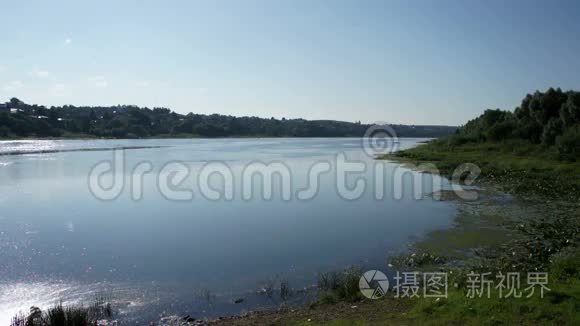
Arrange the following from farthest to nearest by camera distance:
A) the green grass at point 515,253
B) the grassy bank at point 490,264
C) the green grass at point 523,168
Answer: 1. the green grass at point 523,168
2. the grassy bank at point 490,264
3. the green grass at point 515,253

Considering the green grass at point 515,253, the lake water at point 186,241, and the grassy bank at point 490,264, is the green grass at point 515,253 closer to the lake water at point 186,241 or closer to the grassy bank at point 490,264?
the grassy bank at point 490,264

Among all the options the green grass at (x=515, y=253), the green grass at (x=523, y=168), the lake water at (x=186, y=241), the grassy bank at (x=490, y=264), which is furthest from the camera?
the green grass at (x=523, y=168)

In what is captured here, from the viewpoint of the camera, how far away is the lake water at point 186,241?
1118cm

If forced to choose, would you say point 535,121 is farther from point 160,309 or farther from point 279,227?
point 160,309

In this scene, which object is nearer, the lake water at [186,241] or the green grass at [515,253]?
the green grass at [515,253]

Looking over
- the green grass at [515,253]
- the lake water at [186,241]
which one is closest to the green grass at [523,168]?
the green grass at [515,253]

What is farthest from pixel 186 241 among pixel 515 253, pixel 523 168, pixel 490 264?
pixel 523 168

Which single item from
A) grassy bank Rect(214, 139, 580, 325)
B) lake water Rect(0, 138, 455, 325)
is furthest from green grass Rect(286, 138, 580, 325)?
lake water Rect(0, 138, 455, 325)

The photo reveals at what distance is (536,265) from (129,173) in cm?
3606

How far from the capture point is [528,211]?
20578 millimetres

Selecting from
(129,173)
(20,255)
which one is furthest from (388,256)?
(129,173)

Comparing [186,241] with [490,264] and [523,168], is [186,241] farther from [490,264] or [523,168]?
[523,168]

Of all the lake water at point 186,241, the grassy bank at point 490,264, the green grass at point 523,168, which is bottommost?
the lake water at point 186,241

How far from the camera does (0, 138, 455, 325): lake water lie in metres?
11.2
